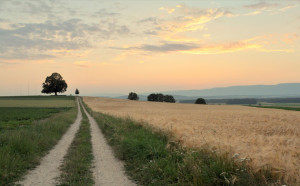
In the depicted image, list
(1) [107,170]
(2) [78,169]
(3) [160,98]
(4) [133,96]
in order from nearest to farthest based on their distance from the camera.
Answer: (2) [78,169]
(1) [107,170]
(3) [160,98]
(4) [133,96]

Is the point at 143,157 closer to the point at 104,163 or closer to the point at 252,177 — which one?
the point at 104,163

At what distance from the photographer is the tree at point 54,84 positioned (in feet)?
390

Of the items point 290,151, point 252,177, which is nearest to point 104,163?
point 252,177

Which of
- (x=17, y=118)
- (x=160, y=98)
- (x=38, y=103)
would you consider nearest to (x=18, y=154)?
(x=17, y=118)

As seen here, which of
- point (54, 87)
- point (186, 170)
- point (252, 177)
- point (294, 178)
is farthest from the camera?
point (54, 87)

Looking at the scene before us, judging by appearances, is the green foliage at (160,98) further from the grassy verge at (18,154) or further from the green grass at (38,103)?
the grassy verge at (18,154)

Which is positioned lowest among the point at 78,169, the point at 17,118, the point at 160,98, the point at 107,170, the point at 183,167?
the point at 17,118

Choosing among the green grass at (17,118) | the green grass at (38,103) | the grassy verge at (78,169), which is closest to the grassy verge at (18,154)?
the grassy verge at (78,169)

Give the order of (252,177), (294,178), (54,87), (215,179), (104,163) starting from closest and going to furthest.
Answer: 1. (294,178)
2. (252,177)
3. (215,179)
4. (104,163)
5. (54,87)

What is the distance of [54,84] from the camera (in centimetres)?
11888

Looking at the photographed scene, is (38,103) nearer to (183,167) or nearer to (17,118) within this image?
(17,118)

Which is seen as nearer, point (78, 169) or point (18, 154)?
point (78, 169)

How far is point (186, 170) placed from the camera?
7.35 metres

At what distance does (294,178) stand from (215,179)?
1.82 m
